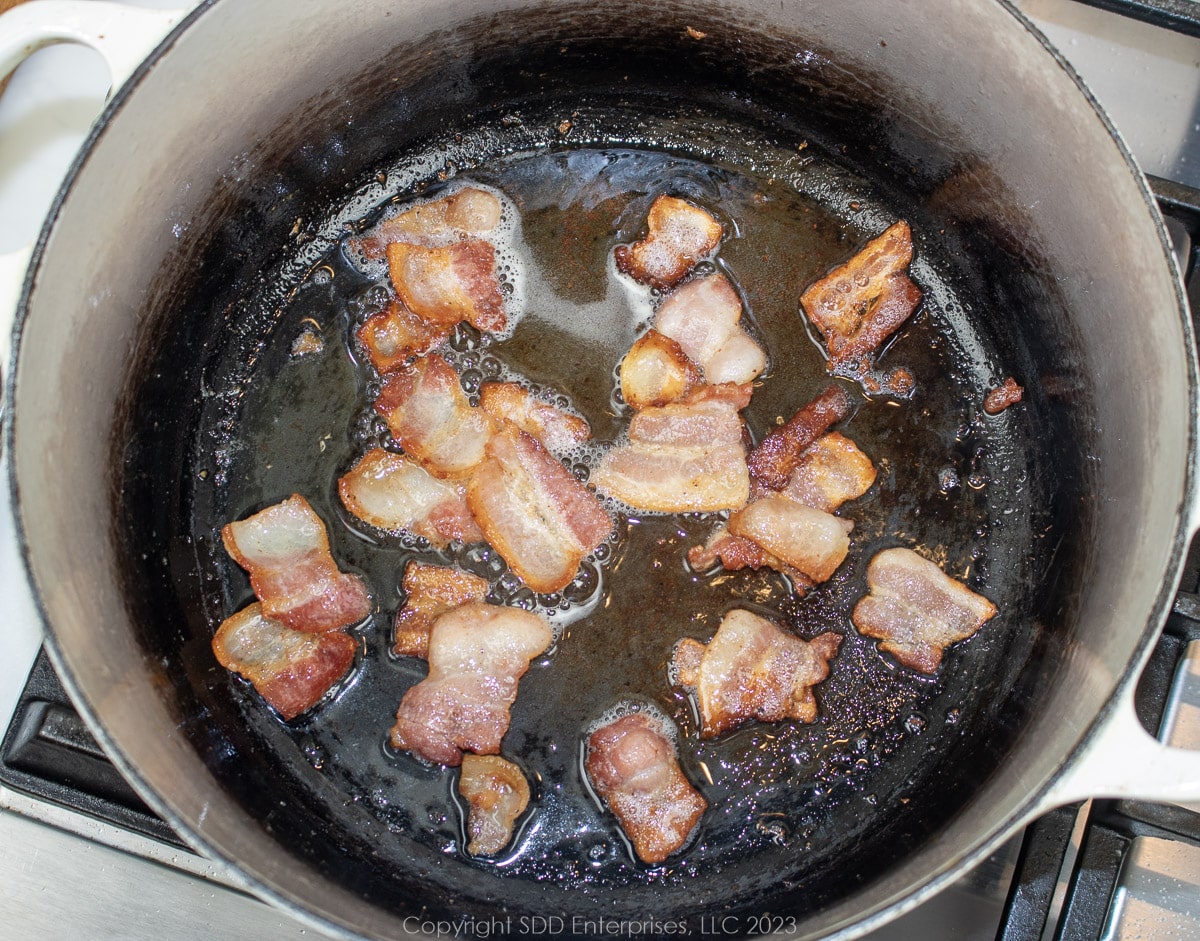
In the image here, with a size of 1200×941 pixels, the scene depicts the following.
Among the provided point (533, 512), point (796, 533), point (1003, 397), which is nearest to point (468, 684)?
point (533, 512)

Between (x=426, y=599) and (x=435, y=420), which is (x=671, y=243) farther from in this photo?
(x=426, y=599)

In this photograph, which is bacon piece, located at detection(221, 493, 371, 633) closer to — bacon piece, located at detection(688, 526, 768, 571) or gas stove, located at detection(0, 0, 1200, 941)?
gas stove, located at detection(0, 0, 1200, 941)

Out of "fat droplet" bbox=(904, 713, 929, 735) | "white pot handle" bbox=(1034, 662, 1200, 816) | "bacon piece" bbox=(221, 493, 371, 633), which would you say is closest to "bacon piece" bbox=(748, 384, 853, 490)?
"fat droplet" bbox=(904, 713, 929, 735)

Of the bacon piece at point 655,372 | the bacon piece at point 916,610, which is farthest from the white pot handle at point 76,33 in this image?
the bacon piece at point 916,610

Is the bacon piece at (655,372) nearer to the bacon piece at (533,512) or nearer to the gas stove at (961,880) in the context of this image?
the bacon piece at (533,512)

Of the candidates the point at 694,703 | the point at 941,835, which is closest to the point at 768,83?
the point at 694,703
